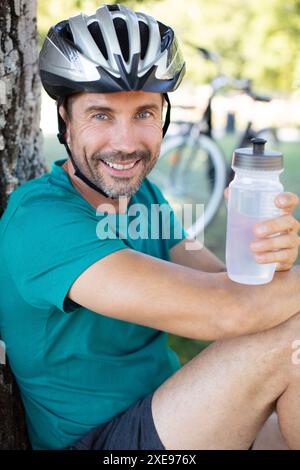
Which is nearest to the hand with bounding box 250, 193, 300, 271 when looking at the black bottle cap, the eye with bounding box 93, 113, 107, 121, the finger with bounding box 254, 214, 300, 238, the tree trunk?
the finger with bounding box 254, 214, 300, 238

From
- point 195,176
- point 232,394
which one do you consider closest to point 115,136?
point 232,394

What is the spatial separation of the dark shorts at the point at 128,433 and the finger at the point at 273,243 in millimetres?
769

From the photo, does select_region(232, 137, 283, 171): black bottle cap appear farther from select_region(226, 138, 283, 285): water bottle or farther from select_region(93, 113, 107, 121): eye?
select_region(93, 113, 107, 121): eye

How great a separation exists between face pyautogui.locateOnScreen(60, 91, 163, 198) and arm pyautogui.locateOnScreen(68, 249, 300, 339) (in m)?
0.43

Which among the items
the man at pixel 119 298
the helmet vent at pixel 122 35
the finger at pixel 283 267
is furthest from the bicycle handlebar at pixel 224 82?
the finger at pixel 283 267

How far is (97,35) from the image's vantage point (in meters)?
2.55

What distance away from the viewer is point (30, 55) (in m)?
2.84

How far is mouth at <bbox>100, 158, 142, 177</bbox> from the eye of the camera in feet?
8.36

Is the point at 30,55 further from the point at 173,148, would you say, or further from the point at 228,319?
the point at 173,148

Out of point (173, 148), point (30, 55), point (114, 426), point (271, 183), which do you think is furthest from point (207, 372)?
point (173, 148)

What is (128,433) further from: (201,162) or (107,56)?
(201,162)

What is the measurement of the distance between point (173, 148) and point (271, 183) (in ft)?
17.4

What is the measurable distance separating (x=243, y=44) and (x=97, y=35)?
12325 mm

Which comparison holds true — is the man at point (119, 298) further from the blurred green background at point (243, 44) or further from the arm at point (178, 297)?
the blurred green background at point (243, 44)
